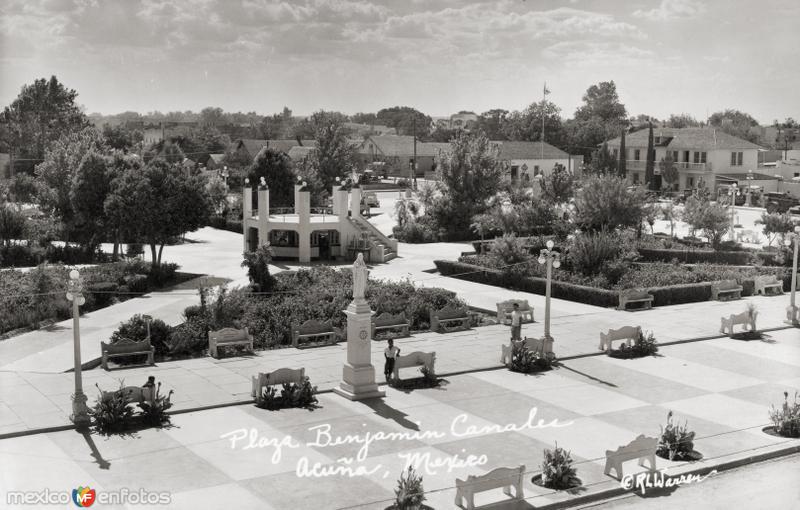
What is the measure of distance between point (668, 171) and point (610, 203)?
1771 inches

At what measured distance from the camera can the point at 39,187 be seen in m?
45.9

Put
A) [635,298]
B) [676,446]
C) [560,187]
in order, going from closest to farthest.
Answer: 1. [676,446]
2. [635,298]
3. [560,187]

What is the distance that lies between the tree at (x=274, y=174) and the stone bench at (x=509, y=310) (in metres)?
27.7

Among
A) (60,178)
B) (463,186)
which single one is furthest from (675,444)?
(60,178)

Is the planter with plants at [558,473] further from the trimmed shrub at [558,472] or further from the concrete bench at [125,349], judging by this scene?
the concrete bench at [125,349]

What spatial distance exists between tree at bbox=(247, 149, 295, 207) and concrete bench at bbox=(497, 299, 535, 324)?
2774 centimetres

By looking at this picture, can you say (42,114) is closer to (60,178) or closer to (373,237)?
(60,178)

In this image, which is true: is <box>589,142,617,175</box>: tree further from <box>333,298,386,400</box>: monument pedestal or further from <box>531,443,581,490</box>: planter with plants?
<box>531,443,581,490</box>: planter with plants

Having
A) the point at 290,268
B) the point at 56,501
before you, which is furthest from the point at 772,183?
the point at 56,501

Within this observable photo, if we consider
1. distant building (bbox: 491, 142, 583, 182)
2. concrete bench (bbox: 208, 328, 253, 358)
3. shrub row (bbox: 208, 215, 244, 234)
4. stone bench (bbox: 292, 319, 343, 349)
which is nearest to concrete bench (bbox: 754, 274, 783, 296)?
stone bench (bbox: 292, 319, 343, 349)

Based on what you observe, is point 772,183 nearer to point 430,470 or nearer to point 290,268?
point 290,268

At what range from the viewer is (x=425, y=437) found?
17.5 metres

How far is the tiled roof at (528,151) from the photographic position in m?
96.6

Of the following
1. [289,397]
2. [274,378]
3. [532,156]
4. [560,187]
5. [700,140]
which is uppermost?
[700,140]
